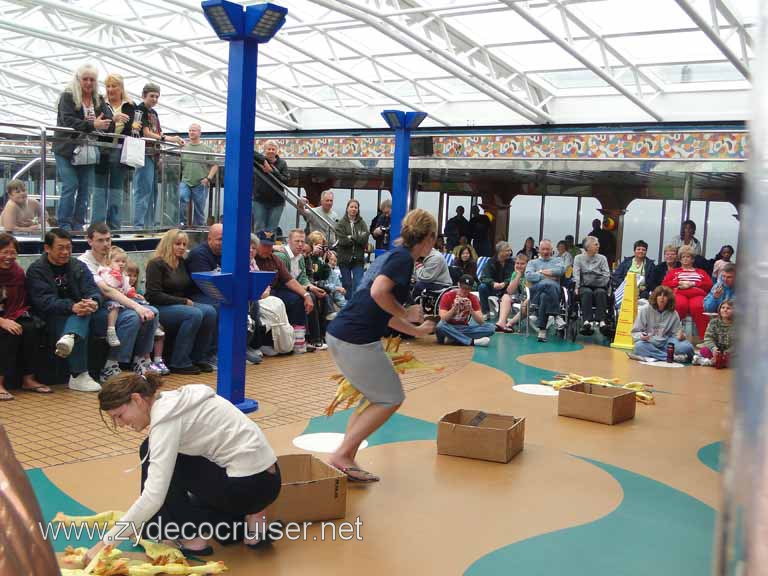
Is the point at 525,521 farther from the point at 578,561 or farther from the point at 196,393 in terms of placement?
the point at 196,393

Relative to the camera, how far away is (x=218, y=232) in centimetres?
756

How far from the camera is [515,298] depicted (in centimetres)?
1140

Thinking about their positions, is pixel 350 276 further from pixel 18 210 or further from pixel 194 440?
pixel 194 440

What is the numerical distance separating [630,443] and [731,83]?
1005cm

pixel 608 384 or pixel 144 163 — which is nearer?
pixel 608 384

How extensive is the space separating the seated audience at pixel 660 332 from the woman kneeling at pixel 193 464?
669cm

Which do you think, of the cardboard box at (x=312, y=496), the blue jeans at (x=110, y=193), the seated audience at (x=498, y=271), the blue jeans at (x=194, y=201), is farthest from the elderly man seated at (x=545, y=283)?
the cardboard box at (x=312, y=496)

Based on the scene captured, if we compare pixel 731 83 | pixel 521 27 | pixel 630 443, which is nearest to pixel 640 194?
pixel 731 83

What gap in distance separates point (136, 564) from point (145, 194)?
632cm

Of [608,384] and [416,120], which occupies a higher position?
[416,120]

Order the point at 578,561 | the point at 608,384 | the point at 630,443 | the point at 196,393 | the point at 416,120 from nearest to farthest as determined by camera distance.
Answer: the point at 196,393
the point at 578,561
the point at 630,443
the point at 608,384
the point at 416,120

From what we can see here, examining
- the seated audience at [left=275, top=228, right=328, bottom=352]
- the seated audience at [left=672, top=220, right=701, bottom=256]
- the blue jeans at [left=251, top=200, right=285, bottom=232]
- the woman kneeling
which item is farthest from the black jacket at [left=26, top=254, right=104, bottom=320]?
the seated audience at [left=672, top=220, right=701, bottom=256]

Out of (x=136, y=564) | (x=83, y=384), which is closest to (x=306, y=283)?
(x=83, y=384)

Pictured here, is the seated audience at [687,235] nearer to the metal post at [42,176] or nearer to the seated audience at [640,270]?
the seated audience at [640,270]
